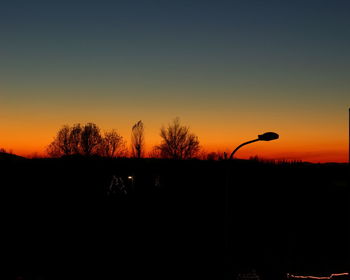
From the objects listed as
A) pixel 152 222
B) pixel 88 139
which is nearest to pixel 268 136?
pixel 152 222

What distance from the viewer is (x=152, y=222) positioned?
89.9ft

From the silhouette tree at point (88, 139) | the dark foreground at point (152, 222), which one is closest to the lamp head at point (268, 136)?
the dark foreground at point (152, 222)

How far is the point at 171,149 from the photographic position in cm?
7769

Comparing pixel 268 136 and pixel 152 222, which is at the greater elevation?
pixel 268 136

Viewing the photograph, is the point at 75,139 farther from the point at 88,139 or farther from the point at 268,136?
the point at 268,136

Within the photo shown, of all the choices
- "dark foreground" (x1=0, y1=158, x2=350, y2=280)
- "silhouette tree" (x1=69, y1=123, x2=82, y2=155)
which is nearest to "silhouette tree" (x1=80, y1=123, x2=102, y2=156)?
"silhouette tree" (x1=69, y1=123, x2=82, y2=155)

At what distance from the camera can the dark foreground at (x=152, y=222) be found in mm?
25844

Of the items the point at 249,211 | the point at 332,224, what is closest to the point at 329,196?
the point at 332,224

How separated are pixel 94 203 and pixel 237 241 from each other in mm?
9473

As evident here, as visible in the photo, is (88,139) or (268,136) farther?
(88,139)

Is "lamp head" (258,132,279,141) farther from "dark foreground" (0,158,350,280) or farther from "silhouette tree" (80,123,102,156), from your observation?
"silhouette tree" (80,123,102,156)

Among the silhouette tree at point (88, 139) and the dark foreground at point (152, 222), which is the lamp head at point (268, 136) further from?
the silhouette tree at point (88, 139)

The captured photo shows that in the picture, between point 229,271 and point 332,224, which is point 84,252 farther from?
point 332,224

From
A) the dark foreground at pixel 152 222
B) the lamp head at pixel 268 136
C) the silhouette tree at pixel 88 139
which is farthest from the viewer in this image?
the silhouette tree at pixel 88 139
